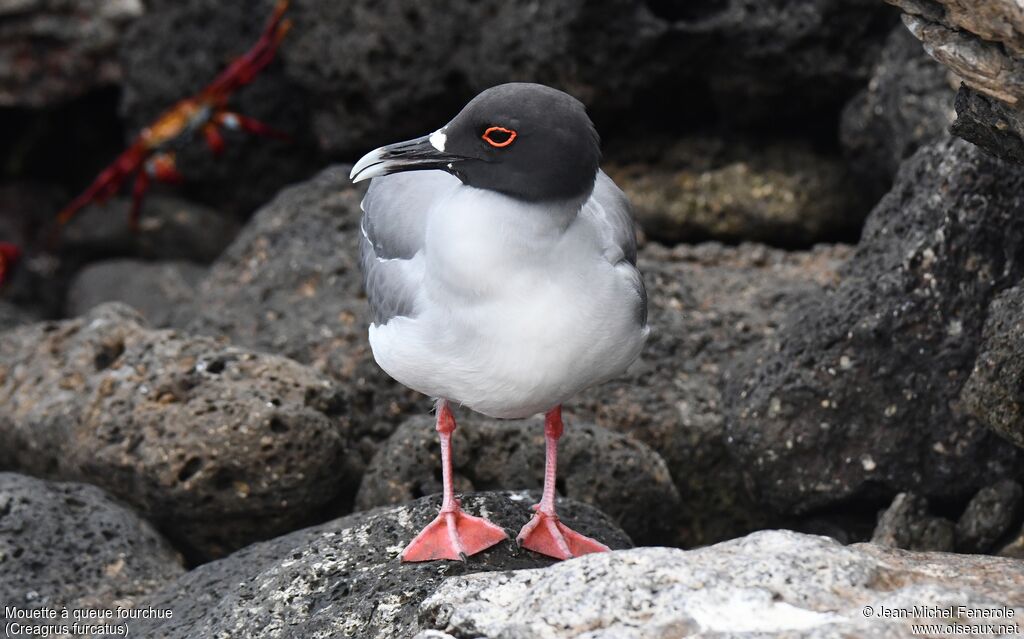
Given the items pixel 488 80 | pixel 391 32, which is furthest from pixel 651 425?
pixel 391 32

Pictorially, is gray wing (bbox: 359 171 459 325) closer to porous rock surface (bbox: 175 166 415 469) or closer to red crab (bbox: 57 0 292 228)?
porous rock surface (bbox: 175 166 415 469)

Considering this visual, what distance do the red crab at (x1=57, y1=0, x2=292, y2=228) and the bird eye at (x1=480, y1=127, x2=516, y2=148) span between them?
5449 millimetres

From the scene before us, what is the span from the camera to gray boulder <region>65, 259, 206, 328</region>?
31.5ft

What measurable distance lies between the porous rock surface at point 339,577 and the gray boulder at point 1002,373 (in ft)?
5.05

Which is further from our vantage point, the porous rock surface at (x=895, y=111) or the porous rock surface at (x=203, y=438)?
the porous rock surface at (x=895, y=111)

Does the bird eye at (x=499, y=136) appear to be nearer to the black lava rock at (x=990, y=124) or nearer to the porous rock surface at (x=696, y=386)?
the black lava rock at (x=990, y=124)

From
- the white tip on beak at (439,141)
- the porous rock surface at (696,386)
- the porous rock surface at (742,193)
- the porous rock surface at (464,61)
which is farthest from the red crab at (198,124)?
the white tip on beak at (439,141)

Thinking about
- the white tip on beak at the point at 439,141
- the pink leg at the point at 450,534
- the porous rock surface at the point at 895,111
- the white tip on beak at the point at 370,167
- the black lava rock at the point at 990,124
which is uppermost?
the black lava rock at the point at 990,124

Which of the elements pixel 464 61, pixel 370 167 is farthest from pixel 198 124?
pixel 370 167

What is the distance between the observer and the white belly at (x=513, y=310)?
4465mm

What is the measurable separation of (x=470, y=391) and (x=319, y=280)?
299 cm

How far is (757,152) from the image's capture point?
28.7ft

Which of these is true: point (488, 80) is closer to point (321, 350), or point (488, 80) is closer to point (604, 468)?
point (321, 350)

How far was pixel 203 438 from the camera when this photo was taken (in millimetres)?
5906
